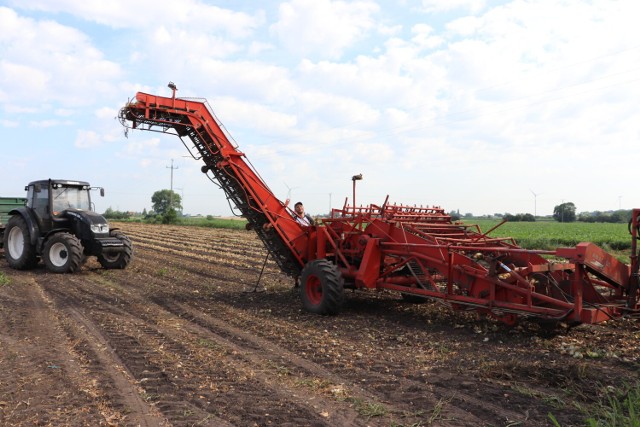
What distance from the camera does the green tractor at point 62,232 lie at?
1292 cm

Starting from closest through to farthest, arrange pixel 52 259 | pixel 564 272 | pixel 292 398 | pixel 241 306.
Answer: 1. pixel 292 398
2. pixel 564 272
3. pixel 241 306
4. pixel 52 259

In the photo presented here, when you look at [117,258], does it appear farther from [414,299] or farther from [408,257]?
[408,257]

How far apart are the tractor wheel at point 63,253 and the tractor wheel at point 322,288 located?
6.77 metres

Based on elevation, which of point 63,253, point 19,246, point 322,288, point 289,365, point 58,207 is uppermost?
point 58,207

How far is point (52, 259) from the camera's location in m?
13.0

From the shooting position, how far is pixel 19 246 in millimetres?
14086

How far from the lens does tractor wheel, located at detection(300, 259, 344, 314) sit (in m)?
8.20

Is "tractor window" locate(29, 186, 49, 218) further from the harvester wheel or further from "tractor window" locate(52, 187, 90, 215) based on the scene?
the harvester wheel

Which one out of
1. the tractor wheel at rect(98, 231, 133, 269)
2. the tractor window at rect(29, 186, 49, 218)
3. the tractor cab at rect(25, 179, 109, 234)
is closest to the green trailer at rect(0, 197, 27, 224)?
the tractor window at rect(29, 186, 49, 218)

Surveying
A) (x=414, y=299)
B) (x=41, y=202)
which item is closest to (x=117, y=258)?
(x=41, y=202)

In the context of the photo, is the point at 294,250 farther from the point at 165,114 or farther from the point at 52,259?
the point at 52,259

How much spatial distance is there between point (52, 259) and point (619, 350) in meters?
12.2

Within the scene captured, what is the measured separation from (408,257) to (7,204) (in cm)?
1421

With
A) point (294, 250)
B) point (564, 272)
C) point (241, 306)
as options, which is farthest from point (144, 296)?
point (564, 272)
